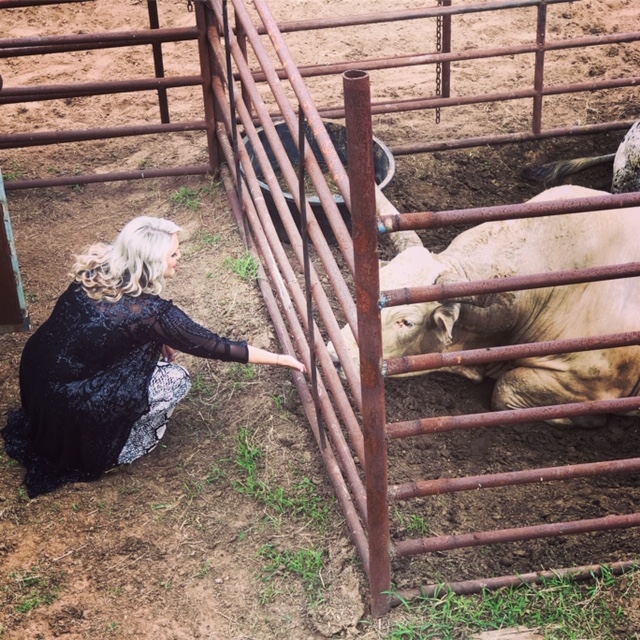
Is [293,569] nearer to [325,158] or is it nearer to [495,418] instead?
[495,418]

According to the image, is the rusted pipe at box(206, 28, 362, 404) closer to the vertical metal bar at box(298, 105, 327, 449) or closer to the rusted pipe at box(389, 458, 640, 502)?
the vertical metal bar at box(298, 105, 327, 449)

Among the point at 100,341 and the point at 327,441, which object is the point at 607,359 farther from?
the point at 100,341

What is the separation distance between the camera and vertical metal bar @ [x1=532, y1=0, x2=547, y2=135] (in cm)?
609

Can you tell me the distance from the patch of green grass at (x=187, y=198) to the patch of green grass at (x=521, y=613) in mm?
3009

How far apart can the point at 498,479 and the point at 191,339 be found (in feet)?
4.37

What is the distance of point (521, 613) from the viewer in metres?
3.43

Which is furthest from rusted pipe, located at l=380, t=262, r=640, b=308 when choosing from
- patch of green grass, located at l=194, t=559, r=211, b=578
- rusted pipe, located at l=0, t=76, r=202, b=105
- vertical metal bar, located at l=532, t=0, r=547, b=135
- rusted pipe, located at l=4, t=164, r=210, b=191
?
vertical metal bar, located at l=532, t=0, r=547, b=135

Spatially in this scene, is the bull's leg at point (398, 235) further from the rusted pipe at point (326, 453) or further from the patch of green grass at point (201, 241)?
the patch of green grass at point (201, 241)

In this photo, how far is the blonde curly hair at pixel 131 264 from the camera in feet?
12.3

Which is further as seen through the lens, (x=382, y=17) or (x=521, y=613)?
(x=382, y=17)

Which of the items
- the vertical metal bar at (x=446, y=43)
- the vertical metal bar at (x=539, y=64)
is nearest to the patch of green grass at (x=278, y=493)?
the vertical metal bar at (x=539, y=64)

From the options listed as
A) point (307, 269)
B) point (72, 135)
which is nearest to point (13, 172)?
point (72, 135)

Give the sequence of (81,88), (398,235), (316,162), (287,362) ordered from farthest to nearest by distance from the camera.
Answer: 1. (81,88)
2. (398,235)
3. (287,362)
4. (316,162)

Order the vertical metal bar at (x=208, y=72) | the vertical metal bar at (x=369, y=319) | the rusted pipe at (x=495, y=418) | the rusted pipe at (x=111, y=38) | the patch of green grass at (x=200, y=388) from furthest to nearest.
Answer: the rusted pipe at (x=111, y=38), the vertical metal bar at (x=208, y=72), the patch of green grass at (x=200, y=388), the rusted pipe at (x=495, y=418), the vertical metal bar at (x=369, y=319)
